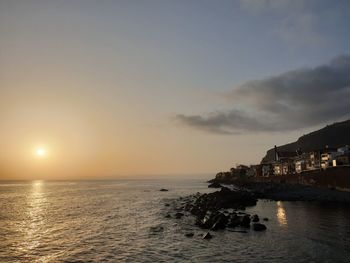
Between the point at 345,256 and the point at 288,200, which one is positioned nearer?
the point at 345,256

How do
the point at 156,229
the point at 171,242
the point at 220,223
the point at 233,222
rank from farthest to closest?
the point at 156,229 < the point at 233,222 < the point at 220,223 < the point at 171,242

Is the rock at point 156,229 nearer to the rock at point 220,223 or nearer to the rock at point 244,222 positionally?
the rock at point 220,223

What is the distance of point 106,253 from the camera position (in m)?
30.9

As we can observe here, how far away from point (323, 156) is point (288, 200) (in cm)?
5577

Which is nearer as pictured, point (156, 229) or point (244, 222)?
point (244, 222)

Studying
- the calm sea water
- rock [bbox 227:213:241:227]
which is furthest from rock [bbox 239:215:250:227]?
the calm sea water

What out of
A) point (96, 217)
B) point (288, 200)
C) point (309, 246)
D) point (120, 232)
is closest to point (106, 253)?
point (120, 232)

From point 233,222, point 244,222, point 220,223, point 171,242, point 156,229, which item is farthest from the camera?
point 156,229

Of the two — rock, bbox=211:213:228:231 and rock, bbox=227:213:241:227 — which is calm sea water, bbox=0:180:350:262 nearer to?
rock, bbox=211:213:228:231

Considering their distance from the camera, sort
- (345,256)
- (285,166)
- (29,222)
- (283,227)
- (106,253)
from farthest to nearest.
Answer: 1. (285,166)
2. (29,222)
3. (283,227)
4. (106,253)
5. (345,256)

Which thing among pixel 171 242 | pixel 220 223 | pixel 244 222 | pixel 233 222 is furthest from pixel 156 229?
pixel 244 222

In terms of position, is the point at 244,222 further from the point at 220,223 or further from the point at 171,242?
the point at 171,242

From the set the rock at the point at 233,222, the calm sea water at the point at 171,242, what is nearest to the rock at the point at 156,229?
the calm sea water at the point at 171,242

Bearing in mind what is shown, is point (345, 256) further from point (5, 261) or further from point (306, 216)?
point (5, 261)
